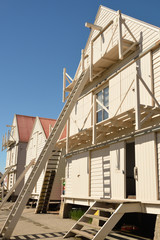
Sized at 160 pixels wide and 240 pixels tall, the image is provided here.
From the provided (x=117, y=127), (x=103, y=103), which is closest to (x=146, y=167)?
(x=117, y=127)

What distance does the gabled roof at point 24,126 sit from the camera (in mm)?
29750

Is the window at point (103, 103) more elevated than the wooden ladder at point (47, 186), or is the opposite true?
the window at point (103, 103)

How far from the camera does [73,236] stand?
845cm

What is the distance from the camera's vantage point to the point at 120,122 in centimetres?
991

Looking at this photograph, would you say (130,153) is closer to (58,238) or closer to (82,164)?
(82,164)

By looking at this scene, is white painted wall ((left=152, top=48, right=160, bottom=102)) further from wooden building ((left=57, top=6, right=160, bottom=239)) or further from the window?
the window

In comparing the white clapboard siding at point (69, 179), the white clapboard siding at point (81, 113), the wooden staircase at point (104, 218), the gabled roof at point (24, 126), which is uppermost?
the gabled roof at point (24, 126)

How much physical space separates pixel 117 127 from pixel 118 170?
2.05m

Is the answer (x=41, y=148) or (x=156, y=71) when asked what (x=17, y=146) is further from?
(x=156, y=71)

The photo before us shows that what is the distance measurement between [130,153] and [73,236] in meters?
5.61

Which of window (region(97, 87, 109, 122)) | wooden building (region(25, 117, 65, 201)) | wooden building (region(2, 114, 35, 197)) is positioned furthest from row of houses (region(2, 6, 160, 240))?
wooden building (region(2, 114, 35, 197))

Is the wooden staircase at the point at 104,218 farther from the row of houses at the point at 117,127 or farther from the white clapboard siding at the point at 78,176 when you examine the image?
the white clapboard siding at the point at 78,176

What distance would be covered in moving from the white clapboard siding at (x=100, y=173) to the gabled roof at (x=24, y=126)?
62.6ft

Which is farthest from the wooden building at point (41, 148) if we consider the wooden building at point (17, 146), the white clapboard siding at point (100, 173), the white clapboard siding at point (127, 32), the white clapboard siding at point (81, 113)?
the white clapboard siding at point (127, 32)
